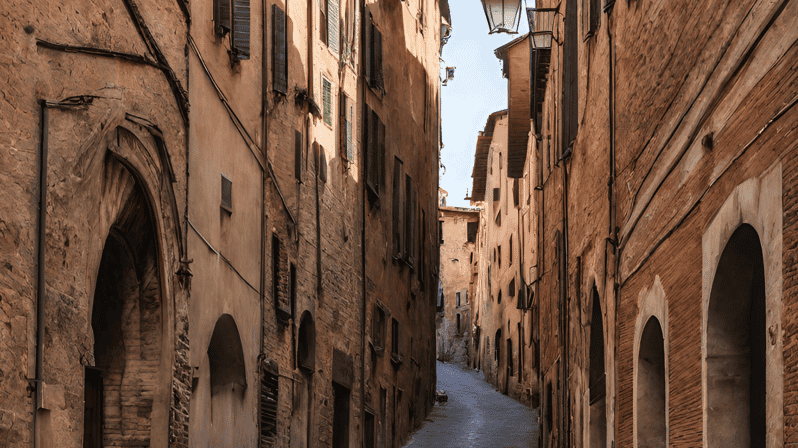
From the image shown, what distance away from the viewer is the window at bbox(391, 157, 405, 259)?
22.4 meters

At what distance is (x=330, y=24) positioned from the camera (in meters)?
17.3

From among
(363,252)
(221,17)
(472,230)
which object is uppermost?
(472,230)

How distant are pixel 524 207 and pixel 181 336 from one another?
2170cm

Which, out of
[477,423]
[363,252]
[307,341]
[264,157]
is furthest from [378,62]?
[477,423]

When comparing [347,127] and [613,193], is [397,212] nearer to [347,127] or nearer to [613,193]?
[347,127]

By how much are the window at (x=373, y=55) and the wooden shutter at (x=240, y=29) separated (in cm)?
762

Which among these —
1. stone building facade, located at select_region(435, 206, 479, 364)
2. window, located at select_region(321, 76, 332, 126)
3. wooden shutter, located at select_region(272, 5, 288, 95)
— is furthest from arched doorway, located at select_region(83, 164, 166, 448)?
stone building facade, located at select_region(435, 206, 479, 364)

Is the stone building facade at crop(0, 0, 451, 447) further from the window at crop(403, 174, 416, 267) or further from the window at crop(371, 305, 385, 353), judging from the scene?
the window at crop(403, 174, 416, 267)

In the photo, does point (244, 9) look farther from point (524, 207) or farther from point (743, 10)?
point (524, 207)

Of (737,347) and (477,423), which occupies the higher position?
(737,347)

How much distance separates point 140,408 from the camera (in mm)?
8773

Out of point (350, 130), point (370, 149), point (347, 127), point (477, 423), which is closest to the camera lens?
point (347, 127)

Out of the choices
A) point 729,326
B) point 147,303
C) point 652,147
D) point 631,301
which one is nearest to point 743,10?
point 729,326

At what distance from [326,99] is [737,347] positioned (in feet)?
35.1
